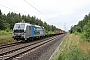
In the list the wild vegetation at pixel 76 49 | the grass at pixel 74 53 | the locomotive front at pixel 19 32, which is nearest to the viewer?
the grass at pixel 74 53

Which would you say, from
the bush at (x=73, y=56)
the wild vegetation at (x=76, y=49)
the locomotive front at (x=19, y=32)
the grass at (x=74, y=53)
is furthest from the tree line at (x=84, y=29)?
the bush at (x=73, y=56)

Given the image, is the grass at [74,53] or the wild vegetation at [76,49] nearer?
the grass at [74,53]

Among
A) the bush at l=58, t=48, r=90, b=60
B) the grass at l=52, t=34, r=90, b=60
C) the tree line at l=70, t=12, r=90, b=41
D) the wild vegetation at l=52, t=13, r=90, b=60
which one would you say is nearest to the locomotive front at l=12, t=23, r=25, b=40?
the wild vegetation at l=52, t=13, r=90, b=60

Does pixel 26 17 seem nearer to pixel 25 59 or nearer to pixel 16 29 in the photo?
pixel 16 29

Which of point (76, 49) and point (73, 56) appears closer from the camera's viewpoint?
point (73, 56)

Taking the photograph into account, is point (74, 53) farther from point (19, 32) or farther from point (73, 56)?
point (19, 32)

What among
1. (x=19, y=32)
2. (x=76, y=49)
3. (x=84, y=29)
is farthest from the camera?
(x=84, y=29)

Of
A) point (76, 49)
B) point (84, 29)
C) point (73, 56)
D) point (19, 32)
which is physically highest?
point (84, 29)

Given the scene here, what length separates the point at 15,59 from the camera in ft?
39.2

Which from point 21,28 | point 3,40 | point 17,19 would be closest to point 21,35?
point 21,28

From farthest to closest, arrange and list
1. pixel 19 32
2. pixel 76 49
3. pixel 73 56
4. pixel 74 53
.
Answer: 1. pixel 19 32
2. pixel 76 49
3. pixel 74 53
4. pixel 73 56

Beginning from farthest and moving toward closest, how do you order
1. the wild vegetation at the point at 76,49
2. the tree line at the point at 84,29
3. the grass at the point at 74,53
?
the tree line at the point at 84,29 → the wild vegetation at the point at 76,49 → the grass at the point at 74,53

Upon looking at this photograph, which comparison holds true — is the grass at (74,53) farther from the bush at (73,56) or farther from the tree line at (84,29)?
the tree line at (84,29)

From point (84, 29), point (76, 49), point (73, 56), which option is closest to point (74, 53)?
point (73, 56)
